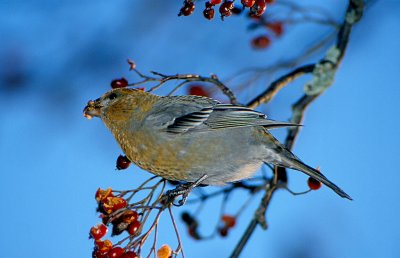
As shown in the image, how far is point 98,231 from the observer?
2.94 m

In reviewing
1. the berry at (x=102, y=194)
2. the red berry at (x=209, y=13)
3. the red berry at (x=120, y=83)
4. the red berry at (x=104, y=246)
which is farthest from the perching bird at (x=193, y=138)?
the red berry at (x=209, y=13)

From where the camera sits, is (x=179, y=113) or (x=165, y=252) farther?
(x=179, y=113)

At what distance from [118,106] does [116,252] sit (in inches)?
41.4

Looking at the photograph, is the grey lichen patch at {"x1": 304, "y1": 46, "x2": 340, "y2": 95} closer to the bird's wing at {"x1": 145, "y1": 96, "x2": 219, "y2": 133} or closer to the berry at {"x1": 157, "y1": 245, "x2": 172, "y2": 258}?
the bird's wing at {"x1": 145, "y1": 96, "x2": 219, "y2": 133}

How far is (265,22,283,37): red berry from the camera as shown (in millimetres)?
4753

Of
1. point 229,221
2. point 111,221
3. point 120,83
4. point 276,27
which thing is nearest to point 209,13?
point 120,83

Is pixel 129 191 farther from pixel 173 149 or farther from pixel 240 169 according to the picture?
pixel 240 169

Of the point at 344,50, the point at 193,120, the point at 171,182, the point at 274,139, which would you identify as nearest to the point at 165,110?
the point at 193,120

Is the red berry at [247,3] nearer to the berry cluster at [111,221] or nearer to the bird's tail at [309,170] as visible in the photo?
the bird's tail at [309,170]

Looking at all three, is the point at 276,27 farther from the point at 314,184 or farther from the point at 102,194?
the point at 102,194

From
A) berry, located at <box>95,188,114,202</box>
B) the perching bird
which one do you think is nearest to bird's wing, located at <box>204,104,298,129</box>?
the perching bird

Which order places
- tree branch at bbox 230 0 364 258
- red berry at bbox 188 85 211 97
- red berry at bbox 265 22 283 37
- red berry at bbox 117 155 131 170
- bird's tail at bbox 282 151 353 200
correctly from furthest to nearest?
red berry at bbox 265 22 283 37 → red berry at bbox 188 85 211 97 → tree branch at bbox 230 0 364 258 → red berry at bbox 117 155 131 170 → bird's tail at bbox 282 151 353 200

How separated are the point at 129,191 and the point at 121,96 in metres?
0.76

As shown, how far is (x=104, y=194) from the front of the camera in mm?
3004
